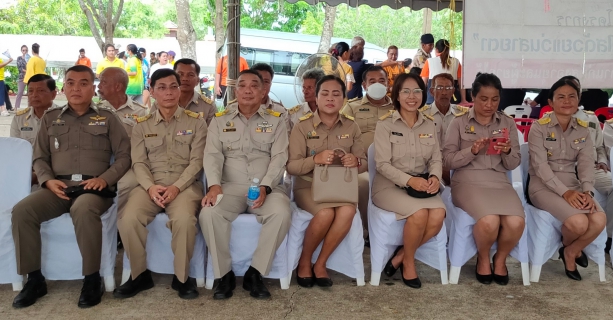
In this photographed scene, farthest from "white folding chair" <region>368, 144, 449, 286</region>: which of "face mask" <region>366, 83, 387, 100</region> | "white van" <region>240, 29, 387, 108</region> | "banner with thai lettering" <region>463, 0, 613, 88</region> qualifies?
"white van" <region>240, 29, 387, 108</region>

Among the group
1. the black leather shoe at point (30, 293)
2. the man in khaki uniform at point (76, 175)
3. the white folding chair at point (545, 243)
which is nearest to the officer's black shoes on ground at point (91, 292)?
the man in khaki uniform at point (76, 175)

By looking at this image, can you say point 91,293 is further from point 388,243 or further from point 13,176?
point 388,243

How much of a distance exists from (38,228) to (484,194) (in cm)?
266

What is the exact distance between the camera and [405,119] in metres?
3.66

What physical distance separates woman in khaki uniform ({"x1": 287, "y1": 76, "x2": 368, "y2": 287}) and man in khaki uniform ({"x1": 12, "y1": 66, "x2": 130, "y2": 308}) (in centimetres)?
111

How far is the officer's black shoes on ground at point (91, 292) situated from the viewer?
306 cm

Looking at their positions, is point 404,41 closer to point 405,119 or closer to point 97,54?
point 97,54

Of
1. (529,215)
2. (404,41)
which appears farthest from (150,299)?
(404,41)

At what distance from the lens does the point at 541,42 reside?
16.9 ft

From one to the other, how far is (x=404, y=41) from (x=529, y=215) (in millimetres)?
31754

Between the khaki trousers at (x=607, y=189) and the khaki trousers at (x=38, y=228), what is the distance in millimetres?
3390

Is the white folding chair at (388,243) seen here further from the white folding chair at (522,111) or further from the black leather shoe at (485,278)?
the white folding chair at (522,111)

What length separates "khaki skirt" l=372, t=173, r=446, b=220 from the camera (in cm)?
339

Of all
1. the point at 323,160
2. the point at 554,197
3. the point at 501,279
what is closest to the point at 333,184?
the point at 323,160
